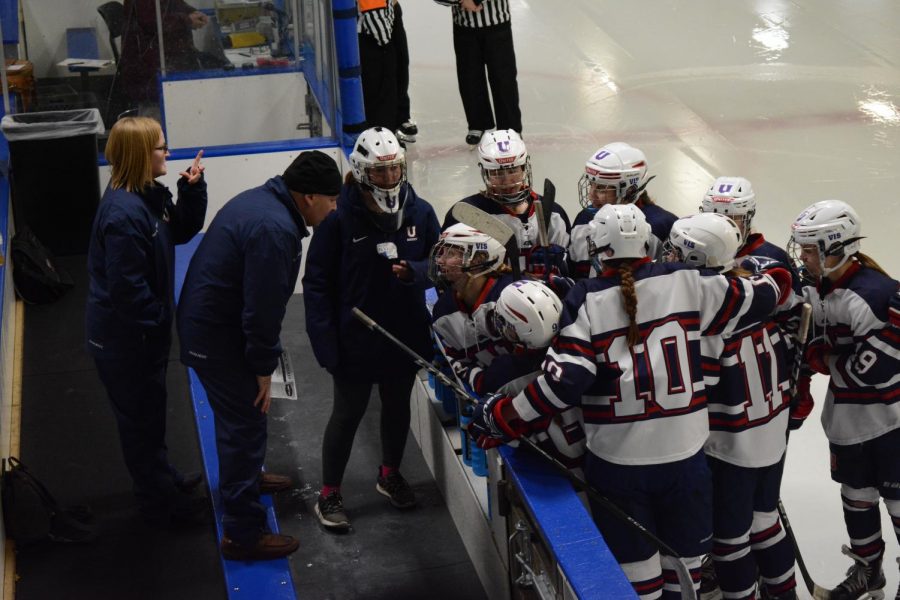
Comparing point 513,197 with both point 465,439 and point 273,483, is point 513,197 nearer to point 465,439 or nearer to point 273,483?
point 465,439

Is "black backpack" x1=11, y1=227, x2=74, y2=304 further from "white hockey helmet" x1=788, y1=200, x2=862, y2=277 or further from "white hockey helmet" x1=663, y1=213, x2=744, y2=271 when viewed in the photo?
"white hockey helmet" x1=788, y1=200, x2=862, y2=277

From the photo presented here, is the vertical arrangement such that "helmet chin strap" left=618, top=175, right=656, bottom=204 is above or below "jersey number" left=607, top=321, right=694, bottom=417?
above

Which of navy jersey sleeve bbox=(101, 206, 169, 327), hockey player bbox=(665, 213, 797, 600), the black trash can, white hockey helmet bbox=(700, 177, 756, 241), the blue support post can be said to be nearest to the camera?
hockey player bbox=(665, 213, 797, 600)

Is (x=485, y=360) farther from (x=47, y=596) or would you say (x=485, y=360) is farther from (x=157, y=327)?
(x=47, y=596)

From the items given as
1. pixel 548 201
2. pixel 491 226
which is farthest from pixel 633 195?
pixel 491 226

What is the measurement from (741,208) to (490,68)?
3563mm

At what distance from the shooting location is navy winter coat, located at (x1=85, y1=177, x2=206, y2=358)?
334 cm

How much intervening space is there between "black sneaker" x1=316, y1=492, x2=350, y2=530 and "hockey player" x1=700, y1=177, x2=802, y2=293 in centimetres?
150

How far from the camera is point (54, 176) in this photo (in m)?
5.87

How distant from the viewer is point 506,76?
6.79 meters

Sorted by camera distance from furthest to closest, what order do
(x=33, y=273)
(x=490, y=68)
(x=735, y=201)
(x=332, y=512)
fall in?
1. (x=490, y=68)
2. (x=33, y=273)
3. (x=332, y=512)
4. (x=735, y=201)

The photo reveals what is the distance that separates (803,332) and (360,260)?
4.26 ft

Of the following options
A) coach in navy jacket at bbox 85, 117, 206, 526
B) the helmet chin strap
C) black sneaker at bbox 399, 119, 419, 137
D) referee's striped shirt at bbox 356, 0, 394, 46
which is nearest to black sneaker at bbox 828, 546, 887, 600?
the helmet chin strap

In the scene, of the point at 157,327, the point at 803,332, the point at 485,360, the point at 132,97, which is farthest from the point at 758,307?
the point at 132,97
